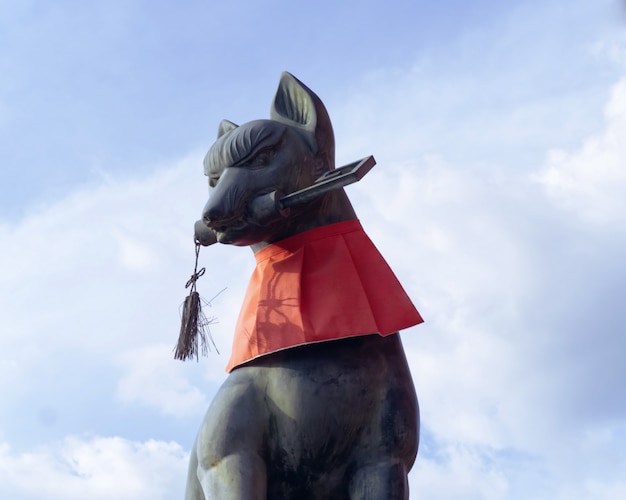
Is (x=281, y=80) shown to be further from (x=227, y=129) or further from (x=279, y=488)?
(x=279, y=488)

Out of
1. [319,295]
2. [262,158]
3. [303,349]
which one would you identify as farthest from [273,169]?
[303,349]

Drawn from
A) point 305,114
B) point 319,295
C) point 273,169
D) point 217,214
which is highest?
point 305,114

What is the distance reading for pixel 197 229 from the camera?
5027mm

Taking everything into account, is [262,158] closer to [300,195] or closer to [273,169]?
[273,169]

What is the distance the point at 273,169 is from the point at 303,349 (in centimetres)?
85

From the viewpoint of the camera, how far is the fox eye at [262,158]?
480 centimetres

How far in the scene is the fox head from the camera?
4691 mm

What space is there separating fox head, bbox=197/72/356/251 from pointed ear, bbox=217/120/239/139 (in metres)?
0.21

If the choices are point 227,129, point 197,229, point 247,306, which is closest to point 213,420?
point 247,306

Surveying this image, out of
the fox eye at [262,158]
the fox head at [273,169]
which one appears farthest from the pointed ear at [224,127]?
the fox eye at [262,158]

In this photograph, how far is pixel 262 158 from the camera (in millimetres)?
4816

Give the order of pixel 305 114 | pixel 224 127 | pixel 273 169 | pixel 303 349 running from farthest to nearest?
1. pixel 224 127
2. pixel 305 114
3. pixel 273 169
4. pixel 303 349

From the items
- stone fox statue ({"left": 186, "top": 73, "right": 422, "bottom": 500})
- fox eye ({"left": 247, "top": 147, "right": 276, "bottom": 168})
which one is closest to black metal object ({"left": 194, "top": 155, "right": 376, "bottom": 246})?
stone fox statue ({"left": 186, "top": 73, "right": 422, "bottom": 500})

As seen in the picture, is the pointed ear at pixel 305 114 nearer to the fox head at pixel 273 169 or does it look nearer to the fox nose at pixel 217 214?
the fox head at pixel 273 169
